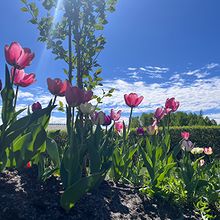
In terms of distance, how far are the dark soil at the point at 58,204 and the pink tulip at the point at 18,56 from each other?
2.95ft

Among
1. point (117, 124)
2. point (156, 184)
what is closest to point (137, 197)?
point (156, 184)

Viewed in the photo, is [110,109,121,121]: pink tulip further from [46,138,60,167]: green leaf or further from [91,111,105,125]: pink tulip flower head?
[46,138,60,167]: green leaf

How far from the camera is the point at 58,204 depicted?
2.46m

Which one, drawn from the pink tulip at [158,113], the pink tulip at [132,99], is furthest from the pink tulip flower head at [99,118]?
the pink tulip at [158,113]

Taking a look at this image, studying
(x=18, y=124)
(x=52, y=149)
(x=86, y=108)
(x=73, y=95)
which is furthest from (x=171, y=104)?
(x=18, y=124)

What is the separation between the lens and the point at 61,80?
2.66 metres

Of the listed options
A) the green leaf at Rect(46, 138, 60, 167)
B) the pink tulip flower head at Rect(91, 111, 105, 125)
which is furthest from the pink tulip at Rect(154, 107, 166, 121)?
the green leaf at Rect(46, 138, 60, 167)

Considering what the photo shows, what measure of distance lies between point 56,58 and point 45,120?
1722 mm

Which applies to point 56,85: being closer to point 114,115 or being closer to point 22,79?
point 22,79

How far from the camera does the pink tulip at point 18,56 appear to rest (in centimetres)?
252

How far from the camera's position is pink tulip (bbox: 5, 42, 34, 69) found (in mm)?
2516

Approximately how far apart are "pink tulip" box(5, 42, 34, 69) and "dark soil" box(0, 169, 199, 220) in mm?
899

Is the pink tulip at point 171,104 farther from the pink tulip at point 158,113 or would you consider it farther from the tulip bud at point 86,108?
the tulip bud at point 86,108

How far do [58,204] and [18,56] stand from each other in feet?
3.64
